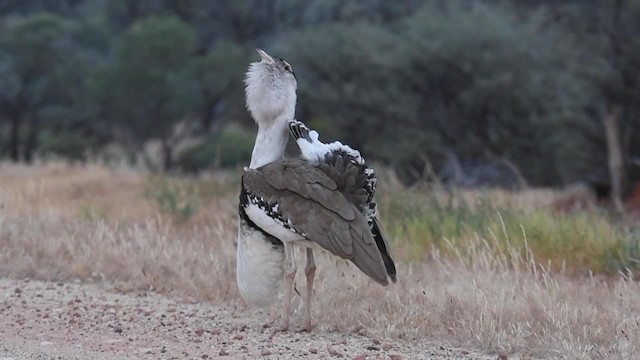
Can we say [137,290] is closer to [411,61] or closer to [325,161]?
[325,161]

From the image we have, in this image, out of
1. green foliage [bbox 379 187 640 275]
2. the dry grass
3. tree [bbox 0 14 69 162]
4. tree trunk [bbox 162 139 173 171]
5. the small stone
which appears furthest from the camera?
tree [bbox 0 14 69 162]

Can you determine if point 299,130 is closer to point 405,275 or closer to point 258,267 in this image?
point 258,267

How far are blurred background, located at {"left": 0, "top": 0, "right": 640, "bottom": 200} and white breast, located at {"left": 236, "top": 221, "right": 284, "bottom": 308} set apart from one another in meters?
16.9

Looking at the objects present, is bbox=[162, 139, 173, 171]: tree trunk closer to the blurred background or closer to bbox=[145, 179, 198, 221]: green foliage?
the blurred background

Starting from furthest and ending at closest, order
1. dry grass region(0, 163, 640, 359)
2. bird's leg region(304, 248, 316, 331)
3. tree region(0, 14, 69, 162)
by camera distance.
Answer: tree region(0, 14, 69, 162), bird's leg region(304, 248, 316, 331), dry grass region(0, 163, 640, 359)

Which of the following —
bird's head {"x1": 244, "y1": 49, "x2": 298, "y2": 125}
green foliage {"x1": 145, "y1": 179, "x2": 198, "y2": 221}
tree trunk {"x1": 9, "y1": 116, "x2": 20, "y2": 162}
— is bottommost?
green foliage {"x1": 145, "y1": 179, "x2": 198, "y2": 221}

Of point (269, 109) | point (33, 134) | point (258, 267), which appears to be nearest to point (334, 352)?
point (258, 267)

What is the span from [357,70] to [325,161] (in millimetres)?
22730

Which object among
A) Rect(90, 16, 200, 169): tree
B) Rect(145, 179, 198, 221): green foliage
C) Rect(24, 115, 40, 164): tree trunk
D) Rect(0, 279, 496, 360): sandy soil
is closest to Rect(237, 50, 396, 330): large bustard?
Rect(0, 279, 496, 360): sandy soil

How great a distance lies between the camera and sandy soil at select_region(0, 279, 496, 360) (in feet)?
21.3

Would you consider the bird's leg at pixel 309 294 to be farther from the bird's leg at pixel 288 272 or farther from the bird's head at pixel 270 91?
the bird's head at pixel 270 91

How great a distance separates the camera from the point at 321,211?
6.75 meters

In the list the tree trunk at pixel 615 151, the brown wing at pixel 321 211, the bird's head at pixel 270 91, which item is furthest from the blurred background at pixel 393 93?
the brown wing at pixel 321 211

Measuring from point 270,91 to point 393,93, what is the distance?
21156 mm
